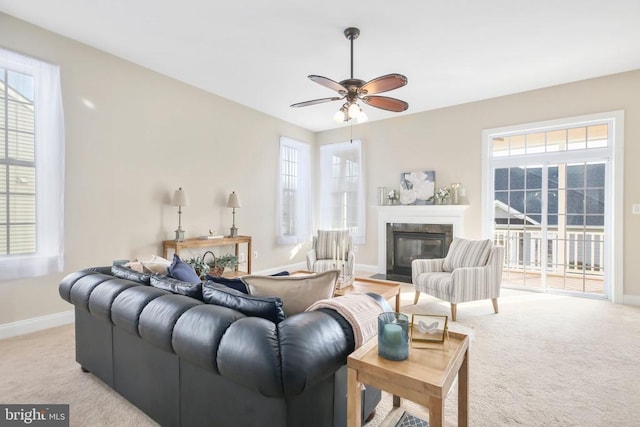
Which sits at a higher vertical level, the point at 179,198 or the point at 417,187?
the point at 417,187

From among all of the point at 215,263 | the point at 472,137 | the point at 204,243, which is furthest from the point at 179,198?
the point at 472,137

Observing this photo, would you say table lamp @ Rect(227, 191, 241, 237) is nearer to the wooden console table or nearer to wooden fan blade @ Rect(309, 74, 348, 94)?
the wooden console table

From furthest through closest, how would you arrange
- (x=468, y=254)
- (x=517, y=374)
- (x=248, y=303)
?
(x=468, y=254) → (x=517, y=374) → (x=248, y=303)

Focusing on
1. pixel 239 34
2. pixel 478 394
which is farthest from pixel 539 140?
pixel 239 34

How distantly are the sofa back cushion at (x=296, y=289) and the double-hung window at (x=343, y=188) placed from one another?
14.6 ft

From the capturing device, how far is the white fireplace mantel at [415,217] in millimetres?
4945

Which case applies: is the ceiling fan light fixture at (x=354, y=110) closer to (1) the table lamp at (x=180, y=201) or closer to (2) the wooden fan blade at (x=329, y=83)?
(2) the wooden fan blade at (x=329, y=83)

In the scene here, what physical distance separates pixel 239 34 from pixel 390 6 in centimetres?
144

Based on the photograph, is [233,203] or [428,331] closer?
[428,331]

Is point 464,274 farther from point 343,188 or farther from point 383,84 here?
point 343,188

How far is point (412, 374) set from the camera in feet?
3.91

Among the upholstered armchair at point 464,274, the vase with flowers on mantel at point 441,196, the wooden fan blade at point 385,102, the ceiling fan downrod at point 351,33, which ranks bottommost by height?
the upholstered armchair at point 464,274

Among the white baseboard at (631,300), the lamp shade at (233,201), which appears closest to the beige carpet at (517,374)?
the white baseboard at (631,300)

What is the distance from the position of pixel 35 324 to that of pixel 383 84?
3.92m
